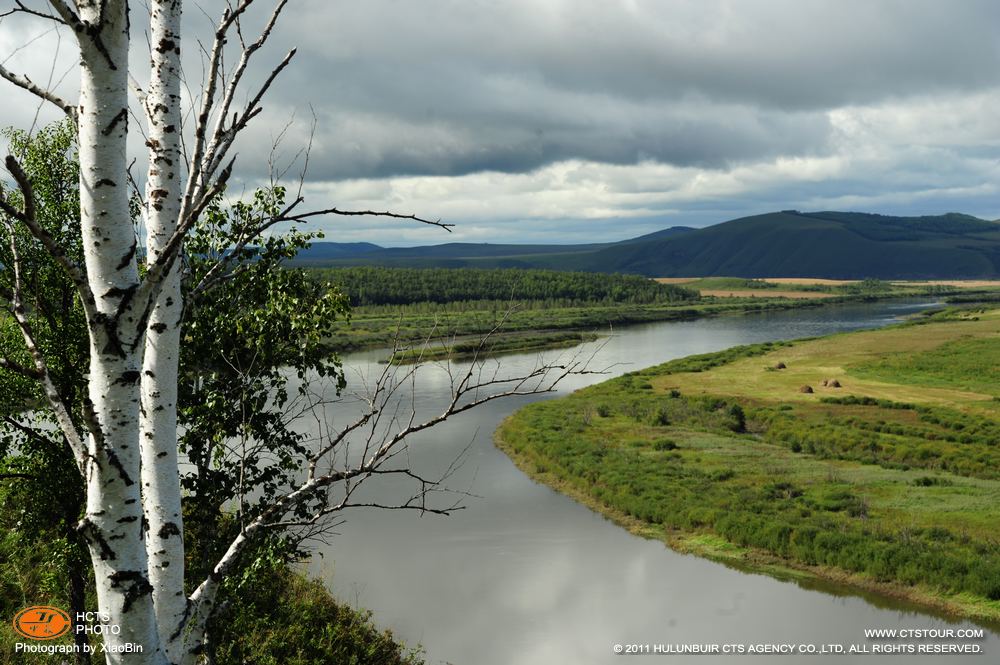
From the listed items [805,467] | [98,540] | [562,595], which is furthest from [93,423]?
[805,467]

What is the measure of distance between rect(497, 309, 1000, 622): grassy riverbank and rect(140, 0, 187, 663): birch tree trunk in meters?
25.5

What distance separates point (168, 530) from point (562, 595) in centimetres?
2233

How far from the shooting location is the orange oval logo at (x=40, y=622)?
1039cm

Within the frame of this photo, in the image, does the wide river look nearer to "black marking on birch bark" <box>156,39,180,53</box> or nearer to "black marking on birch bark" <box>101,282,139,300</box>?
"black marking on birch bark" <box>156,39,180,53</box>

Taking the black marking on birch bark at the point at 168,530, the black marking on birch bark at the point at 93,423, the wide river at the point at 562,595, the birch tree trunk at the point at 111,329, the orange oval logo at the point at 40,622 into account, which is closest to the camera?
the black marking on birch bark at the point at 93,423


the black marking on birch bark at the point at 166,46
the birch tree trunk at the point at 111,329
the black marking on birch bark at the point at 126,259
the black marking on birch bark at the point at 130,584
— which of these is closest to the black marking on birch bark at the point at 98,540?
the birch tree trunk at the point at 111,329

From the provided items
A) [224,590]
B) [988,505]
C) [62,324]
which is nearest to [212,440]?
[224,590]

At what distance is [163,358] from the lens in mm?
4645

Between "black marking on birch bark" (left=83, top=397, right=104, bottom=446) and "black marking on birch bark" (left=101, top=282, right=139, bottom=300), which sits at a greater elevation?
"black marking on birch bark" (left=101, top=282, right=139, bottom=300)

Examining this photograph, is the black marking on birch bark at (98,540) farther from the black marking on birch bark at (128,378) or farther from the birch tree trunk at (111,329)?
the black marking on birch bark at (128,378)

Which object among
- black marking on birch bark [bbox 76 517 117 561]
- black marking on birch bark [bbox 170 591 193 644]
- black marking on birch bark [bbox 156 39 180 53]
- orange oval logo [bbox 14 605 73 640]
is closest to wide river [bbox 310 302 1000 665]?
orange oval logo [bbox 14 605 73 640]

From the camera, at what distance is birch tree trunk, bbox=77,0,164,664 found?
12.9 feet

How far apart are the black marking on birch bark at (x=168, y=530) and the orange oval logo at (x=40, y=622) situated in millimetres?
7165

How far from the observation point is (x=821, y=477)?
34.8 meters
